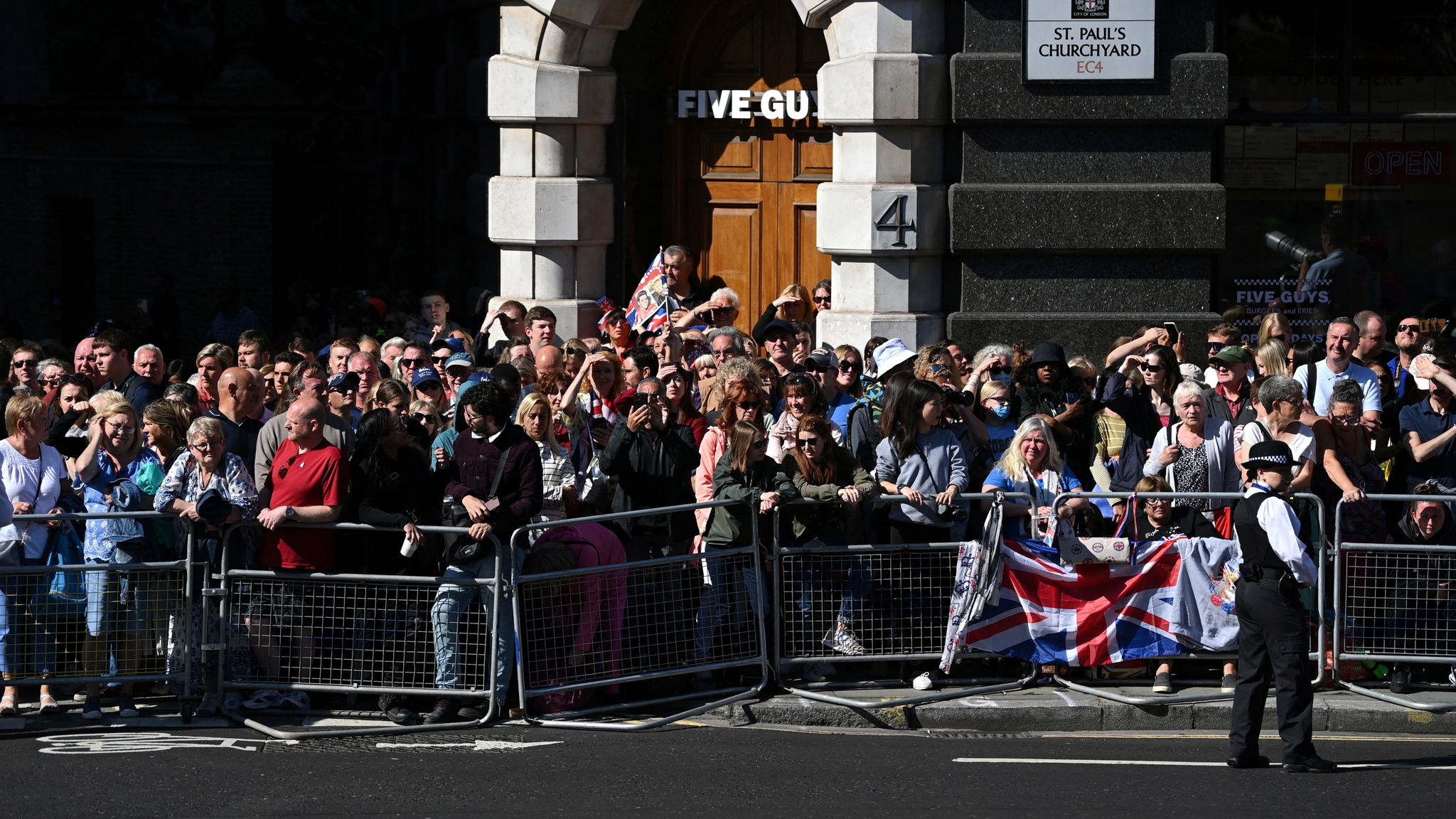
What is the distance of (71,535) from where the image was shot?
1013 centimetres

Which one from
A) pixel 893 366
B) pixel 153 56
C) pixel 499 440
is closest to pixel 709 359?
pixel 893 366

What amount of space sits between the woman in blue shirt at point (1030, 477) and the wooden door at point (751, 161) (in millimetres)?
6676

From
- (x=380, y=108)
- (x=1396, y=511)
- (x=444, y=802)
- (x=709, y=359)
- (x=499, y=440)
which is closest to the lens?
(x=444, y=802)

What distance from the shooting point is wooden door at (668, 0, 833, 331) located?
17000 mm

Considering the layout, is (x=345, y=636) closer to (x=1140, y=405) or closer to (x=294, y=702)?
(x=294, y=702)

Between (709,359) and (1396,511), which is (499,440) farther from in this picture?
(1396,511)

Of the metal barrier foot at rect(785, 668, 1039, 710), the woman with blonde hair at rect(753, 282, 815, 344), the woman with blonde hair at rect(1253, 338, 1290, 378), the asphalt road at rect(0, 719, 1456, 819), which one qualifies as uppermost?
the woman with blonde hair at rect(753, 282, 815, 344)

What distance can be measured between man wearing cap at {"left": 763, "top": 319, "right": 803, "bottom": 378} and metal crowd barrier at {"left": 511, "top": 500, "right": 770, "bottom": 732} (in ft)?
9.79

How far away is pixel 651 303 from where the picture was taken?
15.6 metres

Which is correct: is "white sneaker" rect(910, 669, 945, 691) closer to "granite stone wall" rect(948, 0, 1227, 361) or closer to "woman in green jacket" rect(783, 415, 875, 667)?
"woman in green jacket" rect(783, 415, 875, 667)

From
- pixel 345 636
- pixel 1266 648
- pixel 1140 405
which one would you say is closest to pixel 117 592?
pixel 345 636

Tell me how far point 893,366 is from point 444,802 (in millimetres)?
5350

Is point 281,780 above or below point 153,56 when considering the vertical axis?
below

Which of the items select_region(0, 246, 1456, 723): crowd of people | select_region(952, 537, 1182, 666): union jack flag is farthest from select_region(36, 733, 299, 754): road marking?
select_region(952, 537, 1182, 666): union jack flag
